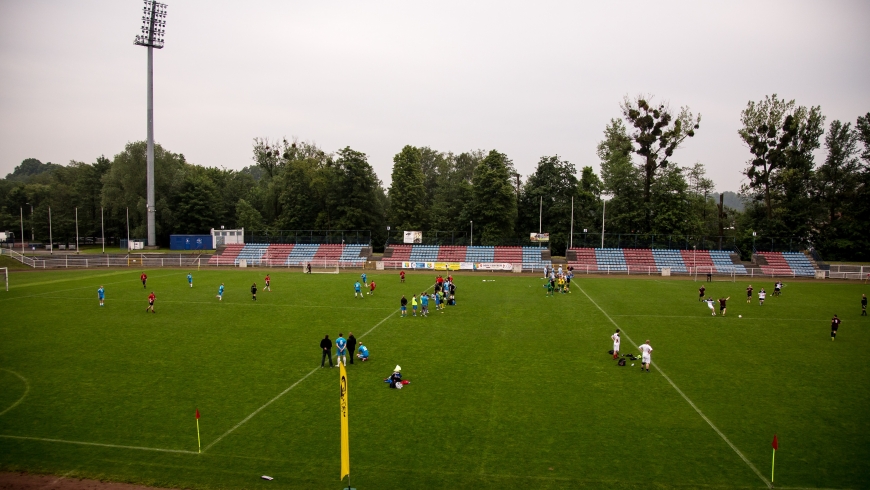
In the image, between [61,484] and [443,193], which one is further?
[443,193]

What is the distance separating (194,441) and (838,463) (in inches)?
606

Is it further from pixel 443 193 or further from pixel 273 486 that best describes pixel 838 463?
pixel 443 193

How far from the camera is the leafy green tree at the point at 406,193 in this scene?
2886 inches

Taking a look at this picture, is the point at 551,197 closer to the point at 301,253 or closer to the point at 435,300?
the point at 301,253

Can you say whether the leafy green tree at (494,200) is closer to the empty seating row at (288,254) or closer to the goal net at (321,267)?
the empty seating row at (288,254)

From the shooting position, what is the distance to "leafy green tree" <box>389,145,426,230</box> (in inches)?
2886

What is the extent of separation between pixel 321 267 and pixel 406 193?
2087 centimetres

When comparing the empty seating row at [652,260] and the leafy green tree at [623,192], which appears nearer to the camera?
the empty seating row at [652,260]

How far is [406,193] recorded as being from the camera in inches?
2896

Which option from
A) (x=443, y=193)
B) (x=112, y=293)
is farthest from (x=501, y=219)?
(x=112, y=293)

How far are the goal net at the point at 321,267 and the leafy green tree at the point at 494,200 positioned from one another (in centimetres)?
2048

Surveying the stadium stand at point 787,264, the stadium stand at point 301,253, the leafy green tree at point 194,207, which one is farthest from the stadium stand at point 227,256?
the stadium stand at point 787,264

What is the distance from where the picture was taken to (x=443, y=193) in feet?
263

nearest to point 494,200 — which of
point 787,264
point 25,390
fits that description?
point 787,264
